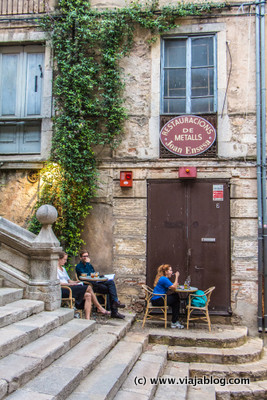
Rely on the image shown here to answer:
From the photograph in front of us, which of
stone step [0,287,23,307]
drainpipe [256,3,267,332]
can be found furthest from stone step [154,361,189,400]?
stone step [0,287,23,307]

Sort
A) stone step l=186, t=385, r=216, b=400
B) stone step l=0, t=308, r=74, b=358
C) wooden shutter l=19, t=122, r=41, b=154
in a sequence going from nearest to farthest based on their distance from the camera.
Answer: stone step l=0, t=308, r=74, b=358
stone step l=186, t=385, r=216, b=400
wooden shutter l=19, t=122, r=41, b=154

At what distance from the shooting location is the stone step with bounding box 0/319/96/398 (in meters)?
3.38

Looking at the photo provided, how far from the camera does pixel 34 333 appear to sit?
4.39m

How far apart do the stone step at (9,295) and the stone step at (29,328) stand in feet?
1.36

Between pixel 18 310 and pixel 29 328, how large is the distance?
45cm

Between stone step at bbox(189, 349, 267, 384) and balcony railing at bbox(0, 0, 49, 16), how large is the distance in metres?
7.67

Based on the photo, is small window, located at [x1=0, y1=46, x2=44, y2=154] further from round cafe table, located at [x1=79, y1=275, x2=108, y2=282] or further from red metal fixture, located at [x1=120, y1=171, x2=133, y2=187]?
round cafe table, located at [x1=79, y1=275, x2=108, y2=282]

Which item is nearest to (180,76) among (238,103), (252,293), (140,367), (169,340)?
(238,103)

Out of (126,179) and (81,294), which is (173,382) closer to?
(81,294)

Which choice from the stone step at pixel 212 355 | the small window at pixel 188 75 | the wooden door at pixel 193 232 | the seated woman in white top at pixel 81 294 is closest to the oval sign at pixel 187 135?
the small window at pixel 188 75

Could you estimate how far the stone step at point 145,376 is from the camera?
408 centimetres

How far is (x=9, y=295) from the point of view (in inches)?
202

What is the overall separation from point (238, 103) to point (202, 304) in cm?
398

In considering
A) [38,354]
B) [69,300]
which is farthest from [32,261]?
[38,354]
